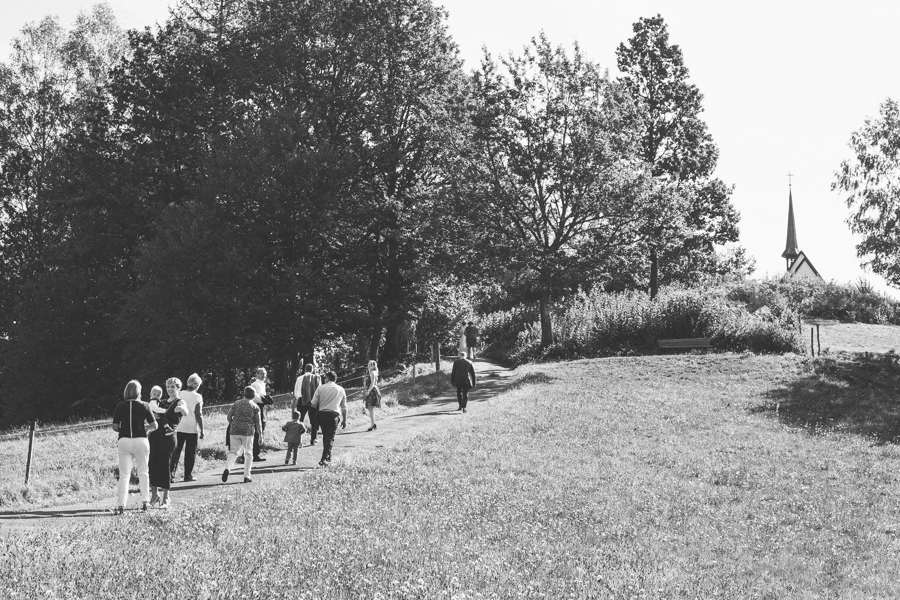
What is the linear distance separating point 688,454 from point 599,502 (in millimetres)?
4857

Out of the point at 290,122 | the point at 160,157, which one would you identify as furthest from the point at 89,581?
the point at 160,157

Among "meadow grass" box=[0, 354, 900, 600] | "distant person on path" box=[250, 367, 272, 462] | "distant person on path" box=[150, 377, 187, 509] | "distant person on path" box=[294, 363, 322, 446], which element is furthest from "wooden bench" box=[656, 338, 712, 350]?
"distant person on path" box=[150, 377, 187, 509]

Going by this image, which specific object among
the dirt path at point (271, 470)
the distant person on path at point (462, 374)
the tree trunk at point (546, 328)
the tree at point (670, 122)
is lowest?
the dirt path at point (271, 470)

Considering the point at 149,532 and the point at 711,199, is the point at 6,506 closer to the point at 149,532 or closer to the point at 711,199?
the point at 149,532

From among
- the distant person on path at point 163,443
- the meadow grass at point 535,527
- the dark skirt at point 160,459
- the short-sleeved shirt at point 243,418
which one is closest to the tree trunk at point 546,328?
the meadow grass at point 535,527

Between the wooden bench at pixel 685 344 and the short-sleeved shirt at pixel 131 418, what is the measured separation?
2457 centimetres

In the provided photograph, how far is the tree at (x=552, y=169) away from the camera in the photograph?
1380 inches

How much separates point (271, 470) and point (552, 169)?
23057 mm

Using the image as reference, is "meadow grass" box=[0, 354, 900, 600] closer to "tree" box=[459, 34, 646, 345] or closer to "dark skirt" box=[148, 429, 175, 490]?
"dark skirt" box=[148, 429, 175, 490]

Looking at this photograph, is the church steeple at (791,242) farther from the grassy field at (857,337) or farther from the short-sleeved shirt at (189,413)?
the short-sleeved shirt at (189,413)

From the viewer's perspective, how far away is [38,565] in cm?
837

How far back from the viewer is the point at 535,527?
430 inches

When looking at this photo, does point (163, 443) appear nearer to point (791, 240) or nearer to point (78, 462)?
point (78, 462)

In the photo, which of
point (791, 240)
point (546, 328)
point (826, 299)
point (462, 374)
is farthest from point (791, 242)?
point (462, 374)
